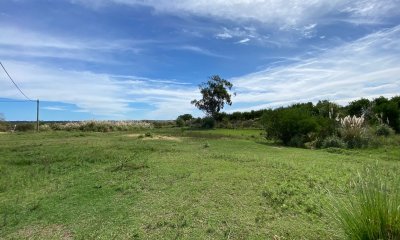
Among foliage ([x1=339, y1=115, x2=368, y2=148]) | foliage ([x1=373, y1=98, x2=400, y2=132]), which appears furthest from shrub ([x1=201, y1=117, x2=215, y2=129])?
foliage ([x1=339, y1=115, x2=368, y2=148])

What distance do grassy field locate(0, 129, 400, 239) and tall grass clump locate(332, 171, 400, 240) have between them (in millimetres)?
520

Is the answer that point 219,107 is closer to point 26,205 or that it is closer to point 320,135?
point 320,135

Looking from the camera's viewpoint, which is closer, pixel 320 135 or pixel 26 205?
pixel 26 205

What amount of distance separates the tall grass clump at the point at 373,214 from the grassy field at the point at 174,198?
1.70 ft

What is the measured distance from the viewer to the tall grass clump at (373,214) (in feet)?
10.4

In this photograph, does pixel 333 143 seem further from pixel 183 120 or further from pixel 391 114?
pixel 183 120

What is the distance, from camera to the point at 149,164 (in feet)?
32.1

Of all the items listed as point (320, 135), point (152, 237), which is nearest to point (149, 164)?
point (152, 237)

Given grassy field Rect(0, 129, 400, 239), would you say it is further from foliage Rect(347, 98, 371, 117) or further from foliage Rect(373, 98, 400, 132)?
foliage Rect(347, 98, 371, 117)

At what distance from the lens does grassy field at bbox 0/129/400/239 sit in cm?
499

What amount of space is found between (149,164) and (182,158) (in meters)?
1.25

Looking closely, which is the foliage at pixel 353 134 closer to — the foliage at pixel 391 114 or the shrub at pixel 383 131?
the shrub at pixel 383 131

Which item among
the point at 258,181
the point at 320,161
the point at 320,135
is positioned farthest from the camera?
the point at 320,135

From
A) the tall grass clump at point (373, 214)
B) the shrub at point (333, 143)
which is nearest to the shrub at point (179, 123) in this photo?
the shrub at point (333, 143)
